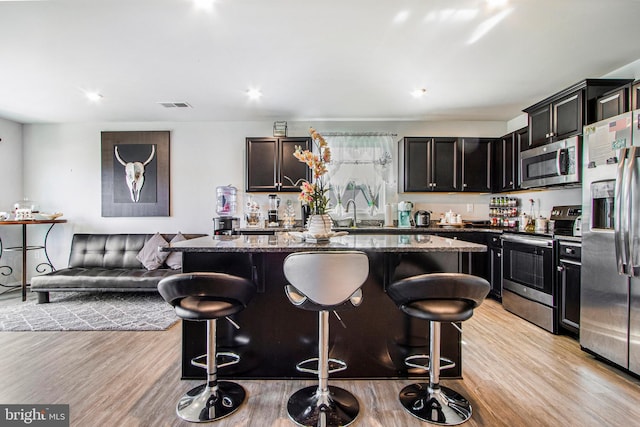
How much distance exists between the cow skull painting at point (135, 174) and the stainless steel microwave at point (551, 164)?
17.1 feet

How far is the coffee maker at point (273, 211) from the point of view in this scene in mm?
4459

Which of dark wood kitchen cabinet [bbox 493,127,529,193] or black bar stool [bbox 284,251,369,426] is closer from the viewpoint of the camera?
black bar stool [bbox 284,251,369,426]

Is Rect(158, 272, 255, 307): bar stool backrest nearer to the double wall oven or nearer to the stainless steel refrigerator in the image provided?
the stainless steel refrigerator

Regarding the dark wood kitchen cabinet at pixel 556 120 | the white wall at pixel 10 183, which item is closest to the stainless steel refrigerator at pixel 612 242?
the dark wood kitchen cabinet at pixel 556 120

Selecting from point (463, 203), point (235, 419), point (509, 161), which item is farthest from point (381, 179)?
point (235, 419)

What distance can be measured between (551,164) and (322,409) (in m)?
3.23

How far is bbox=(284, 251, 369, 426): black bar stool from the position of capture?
4.79 ft

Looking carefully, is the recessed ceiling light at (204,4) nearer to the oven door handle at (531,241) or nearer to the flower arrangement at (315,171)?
the flower arrangement at (315,171)

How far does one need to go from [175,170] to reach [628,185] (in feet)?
17.1

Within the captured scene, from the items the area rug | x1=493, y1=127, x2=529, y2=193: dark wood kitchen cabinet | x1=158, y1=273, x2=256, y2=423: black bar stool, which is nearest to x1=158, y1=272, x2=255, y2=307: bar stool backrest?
x1=158, y1=273, x2=256, y2=423: black bar stool

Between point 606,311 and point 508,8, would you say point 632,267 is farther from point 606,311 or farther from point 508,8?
point 508,8

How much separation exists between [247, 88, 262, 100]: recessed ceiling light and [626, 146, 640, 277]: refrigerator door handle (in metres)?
3.37

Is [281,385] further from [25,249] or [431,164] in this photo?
[25,249]

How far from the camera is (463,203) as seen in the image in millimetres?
4770
